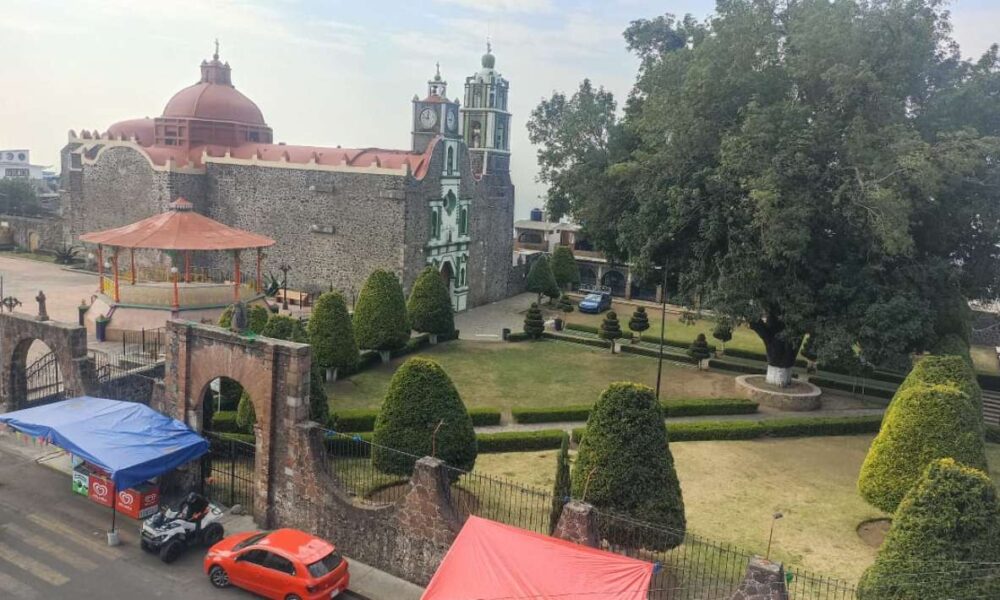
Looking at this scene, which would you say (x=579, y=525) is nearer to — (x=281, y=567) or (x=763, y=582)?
(x=763, y=582)

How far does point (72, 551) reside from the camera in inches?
579

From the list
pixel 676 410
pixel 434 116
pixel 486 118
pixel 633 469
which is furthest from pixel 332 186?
pixel 633 469

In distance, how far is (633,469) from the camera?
1420cm

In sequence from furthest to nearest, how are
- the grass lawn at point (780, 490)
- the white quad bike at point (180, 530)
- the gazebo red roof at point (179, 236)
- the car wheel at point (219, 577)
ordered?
the gazebo red roof at point (179, 236), the grass lawn at point (780, 490), the white quad bike at point (180, 530), the car wheel at point (219, 577)

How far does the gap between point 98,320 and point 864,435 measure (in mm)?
29570

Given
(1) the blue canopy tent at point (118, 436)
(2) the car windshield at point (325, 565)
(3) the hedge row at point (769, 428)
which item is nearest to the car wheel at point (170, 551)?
(1) the blue canopy tent at point (118, 436)

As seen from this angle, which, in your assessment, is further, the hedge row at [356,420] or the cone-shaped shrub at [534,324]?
the cone-shaped shrub at [534,324]

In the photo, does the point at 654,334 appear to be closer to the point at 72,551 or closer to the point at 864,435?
the point at 864,435

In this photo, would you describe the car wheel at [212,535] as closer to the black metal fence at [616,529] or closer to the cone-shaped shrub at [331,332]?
the black metal fence at [616,529]

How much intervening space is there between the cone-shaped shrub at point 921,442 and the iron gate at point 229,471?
14.6 metres

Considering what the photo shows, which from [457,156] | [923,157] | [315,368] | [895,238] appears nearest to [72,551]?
[315,368]

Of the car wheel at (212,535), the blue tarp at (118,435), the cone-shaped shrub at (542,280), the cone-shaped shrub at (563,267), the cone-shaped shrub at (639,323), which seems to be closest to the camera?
the blue tarp at (118,435)

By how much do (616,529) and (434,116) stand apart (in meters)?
32.2

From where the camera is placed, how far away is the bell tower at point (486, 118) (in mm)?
48312
